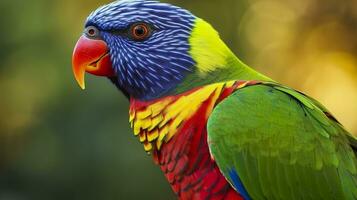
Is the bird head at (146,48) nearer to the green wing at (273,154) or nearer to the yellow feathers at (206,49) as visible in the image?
the yellow feathers at (206,49)

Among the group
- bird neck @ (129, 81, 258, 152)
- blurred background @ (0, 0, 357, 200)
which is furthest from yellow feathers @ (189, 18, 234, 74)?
blurred background @ (0, 0, 357, 200)

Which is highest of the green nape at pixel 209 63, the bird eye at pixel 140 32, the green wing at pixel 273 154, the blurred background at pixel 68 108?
the bird eye at pixel 140 32

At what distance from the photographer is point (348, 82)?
7855mm

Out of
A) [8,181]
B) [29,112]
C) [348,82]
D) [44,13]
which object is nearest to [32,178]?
[8,181]

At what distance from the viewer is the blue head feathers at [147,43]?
2818mm

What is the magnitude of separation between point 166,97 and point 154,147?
0.21 metres

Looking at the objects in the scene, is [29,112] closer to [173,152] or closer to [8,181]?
[8,181]

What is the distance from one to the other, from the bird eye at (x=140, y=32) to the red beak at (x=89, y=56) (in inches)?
4.9

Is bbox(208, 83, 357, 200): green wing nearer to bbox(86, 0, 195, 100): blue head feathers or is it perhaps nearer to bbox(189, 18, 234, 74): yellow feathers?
bbox(189, 18, 234, 74): yellow feathers

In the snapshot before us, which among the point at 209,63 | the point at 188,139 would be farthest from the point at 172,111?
the point at 209,63

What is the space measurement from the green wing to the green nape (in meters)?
0.21

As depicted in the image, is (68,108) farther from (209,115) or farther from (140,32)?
(209,115)

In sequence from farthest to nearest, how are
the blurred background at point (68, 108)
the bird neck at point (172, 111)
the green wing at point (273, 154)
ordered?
1. the blurred background at point (68, 108)
2. the bird neck at point (172, 111)
3. the green wing at point (273, 154)

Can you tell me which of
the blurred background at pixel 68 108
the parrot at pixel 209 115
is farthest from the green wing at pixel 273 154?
the blurred background at pixel 68 108
